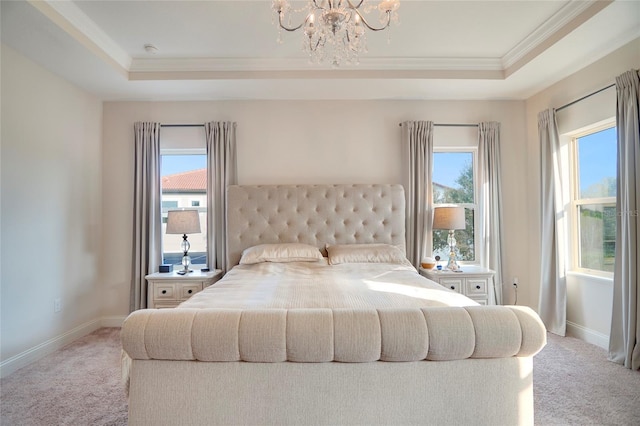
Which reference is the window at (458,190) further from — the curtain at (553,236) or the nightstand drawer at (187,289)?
the nightstand drawer at (187,289)

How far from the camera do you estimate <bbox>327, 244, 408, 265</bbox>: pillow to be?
130 inches

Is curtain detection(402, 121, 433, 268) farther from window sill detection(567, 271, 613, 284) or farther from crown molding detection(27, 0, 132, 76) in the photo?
crown molding detection(27, 0, 132, 76)

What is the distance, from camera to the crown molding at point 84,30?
2371mm

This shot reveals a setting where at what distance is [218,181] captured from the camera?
148 inches

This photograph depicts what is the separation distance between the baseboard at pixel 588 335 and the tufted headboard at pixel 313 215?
1872 millimetres

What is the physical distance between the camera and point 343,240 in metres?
3.67

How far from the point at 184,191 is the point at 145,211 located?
0.50 meters

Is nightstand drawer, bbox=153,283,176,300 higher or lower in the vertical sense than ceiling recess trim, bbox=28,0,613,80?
lower

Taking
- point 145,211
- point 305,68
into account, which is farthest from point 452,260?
point 145,211

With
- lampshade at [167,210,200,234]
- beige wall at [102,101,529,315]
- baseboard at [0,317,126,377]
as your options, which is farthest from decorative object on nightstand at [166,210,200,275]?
baseboard at [0,317,126,377]

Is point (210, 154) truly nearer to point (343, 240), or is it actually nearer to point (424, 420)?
point (343, 240)

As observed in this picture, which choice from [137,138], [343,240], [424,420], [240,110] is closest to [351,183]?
[343,240]

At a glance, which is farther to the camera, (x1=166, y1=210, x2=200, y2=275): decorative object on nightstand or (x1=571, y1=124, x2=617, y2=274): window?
(x1=166, y1=210, x2=200, y2=275): decorative object on nightstand

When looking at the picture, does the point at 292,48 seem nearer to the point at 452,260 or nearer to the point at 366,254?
the point at 366,254
